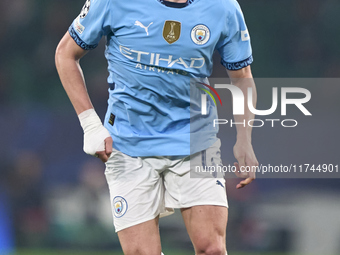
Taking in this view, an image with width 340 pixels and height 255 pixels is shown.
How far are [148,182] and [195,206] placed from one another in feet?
0.84

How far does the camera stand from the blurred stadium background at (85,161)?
5.06m

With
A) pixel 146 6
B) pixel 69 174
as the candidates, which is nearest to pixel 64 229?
pixel 69 174

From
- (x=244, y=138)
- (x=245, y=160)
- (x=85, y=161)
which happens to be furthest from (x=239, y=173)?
(x=85, y=161)

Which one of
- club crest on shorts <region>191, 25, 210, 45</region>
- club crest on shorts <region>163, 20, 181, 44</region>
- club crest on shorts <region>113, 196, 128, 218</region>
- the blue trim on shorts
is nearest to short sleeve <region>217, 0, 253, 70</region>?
the blue trim on shorts

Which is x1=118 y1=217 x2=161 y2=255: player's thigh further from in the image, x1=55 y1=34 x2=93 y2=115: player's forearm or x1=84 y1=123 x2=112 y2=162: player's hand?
x1=55 y1=34 x2=93 y2=115: player's forearm

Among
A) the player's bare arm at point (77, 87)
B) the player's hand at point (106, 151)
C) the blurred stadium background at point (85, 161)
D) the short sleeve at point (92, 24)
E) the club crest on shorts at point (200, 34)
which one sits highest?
the short sleeve at point (92, 24)

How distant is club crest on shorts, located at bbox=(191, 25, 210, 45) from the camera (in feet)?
8.24

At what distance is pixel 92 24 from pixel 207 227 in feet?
3.63

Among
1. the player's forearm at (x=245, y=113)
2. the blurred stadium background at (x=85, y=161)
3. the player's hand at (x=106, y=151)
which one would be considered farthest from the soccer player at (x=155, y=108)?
the blurred stadium background at (x=85, y=161)

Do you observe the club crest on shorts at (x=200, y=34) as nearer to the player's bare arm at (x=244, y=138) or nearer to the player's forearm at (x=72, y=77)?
the player's bare arm at (x=244, y=138)

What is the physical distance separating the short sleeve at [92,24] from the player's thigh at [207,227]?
95 cm

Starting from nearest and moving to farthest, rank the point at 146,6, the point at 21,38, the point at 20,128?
the point at 146,6 → the point at 20,128 → the point at 21,38

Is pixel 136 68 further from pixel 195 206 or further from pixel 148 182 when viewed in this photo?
pixel 195 206

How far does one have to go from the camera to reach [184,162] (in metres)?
2.59
